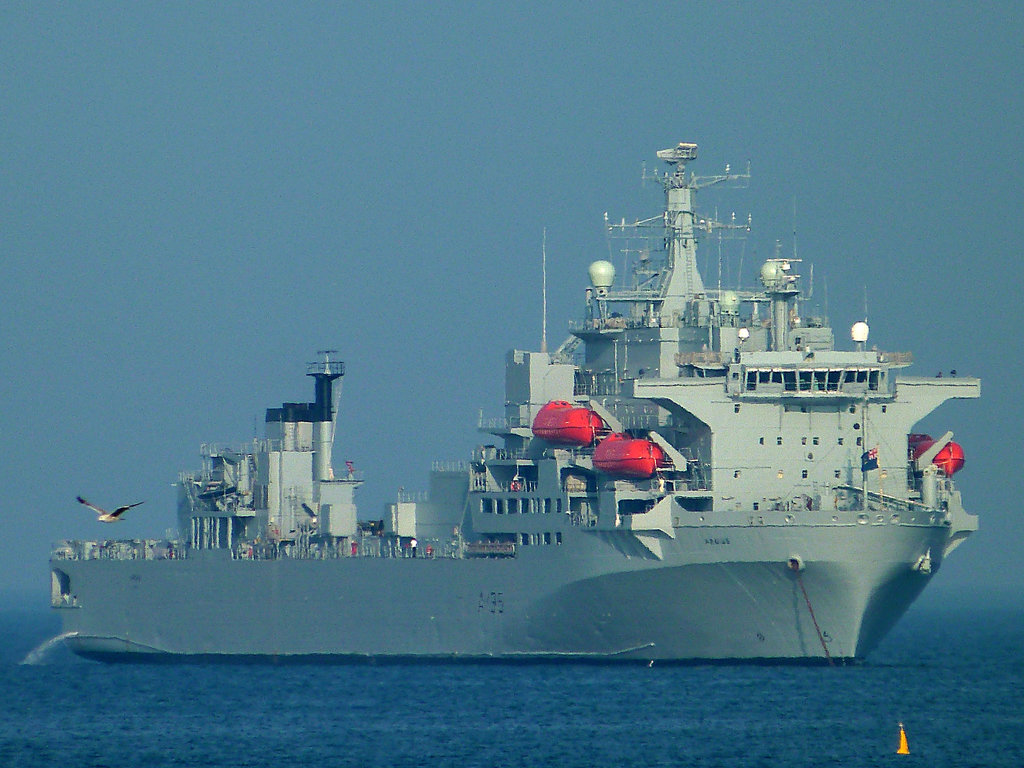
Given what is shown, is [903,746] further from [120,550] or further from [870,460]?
[120,550]

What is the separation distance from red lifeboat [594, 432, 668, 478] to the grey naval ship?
6cm

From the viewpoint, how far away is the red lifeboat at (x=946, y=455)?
212 ft

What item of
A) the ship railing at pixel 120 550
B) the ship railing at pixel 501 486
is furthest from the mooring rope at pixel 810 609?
the ship railing at pixel 120 550

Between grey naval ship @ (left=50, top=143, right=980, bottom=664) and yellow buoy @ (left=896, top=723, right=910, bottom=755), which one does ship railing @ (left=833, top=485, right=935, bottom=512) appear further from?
yellow buoy @ (left=896, top=723, right=910, bottom=755)

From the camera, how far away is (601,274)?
Result: 229 ft

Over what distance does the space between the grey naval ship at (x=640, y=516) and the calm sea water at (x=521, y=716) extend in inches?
53.7

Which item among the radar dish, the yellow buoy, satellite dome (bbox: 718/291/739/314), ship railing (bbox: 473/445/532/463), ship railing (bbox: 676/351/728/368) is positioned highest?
the radar dish

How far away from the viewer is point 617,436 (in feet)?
211

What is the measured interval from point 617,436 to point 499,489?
6245mm

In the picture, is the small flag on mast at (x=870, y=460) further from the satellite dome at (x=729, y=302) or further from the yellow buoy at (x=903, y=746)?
the yellow buoy at (x=903, y=746)

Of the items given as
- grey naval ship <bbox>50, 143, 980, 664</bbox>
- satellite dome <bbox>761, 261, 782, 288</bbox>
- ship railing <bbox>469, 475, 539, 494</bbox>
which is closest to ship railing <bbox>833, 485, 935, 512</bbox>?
grey naval ship <bbox>50, 143, 980, 664</bbox>

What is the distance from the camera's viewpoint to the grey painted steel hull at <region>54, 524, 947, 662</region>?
60.8 m

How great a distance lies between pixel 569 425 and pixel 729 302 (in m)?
Result: 6.96

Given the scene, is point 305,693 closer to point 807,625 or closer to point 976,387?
point 807,625
